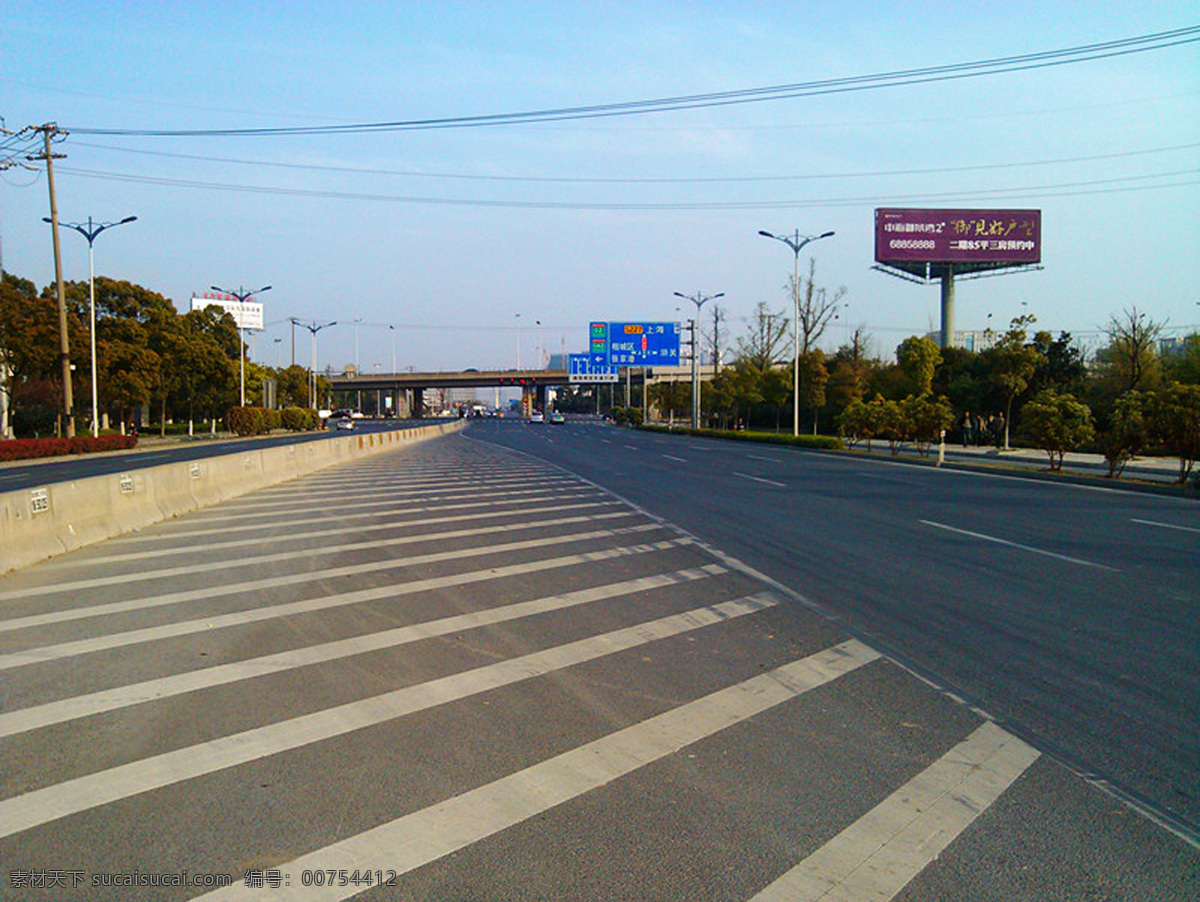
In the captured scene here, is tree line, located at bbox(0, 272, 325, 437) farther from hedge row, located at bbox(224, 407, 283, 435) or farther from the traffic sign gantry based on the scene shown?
the traffic sign gantry

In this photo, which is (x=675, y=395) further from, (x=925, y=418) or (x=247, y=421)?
(x=925, y=418)

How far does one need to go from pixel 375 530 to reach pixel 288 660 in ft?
24.0

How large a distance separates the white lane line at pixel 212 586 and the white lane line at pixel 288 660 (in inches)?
Answer: 97.1

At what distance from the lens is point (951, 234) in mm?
62031

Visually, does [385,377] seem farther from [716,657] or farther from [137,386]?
[716,657]

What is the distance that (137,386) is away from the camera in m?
50.7

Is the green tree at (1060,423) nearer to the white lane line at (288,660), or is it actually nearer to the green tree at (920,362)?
the white lane line at (288,660)

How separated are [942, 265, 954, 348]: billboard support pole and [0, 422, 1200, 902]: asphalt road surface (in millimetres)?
57541

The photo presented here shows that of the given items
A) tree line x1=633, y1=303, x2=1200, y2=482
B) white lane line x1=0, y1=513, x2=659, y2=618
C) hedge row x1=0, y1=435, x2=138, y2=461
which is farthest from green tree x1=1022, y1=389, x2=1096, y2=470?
hedge row x1=0, y1=435, x2=138, y2=461

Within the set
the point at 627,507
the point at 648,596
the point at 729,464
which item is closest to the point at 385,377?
the point at 729,464

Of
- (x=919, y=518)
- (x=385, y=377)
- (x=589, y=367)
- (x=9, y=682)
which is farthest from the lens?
(x=385, y=377)

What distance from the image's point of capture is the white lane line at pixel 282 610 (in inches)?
272

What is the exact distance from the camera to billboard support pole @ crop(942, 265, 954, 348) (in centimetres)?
6462

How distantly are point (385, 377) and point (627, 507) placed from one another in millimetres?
102649
